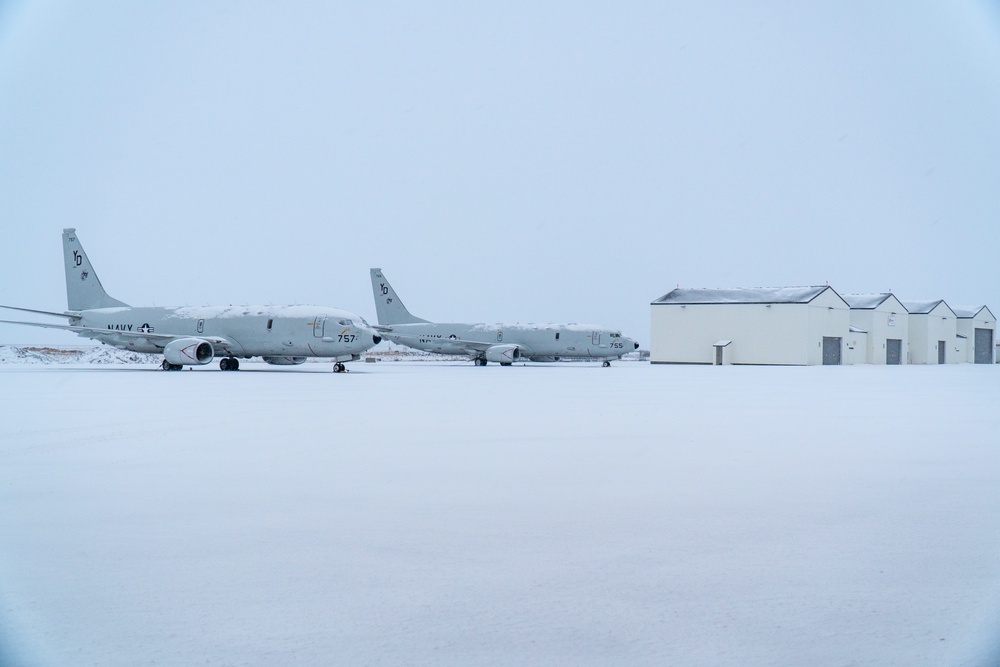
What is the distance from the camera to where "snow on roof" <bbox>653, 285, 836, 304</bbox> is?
2544 inches

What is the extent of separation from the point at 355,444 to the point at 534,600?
7678mm

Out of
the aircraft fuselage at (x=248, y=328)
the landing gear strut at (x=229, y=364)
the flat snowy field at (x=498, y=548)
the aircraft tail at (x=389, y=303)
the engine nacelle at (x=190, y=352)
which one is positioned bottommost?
the flat snowy field at (x=498, y=548)

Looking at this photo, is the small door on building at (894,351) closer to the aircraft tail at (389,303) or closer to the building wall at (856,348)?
the building wall at (856,348)

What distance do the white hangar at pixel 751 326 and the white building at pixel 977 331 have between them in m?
23.5

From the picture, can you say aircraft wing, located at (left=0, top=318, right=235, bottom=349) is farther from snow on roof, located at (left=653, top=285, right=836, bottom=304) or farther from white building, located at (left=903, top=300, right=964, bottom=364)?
white building, located at (left=903, top=300, right=964, bottom=364)

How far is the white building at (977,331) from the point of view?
3364 inches

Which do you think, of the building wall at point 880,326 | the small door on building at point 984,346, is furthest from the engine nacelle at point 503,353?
the small door on building at point 984,346

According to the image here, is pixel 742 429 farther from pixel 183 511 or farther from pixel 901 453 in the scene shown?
pixel 183 511

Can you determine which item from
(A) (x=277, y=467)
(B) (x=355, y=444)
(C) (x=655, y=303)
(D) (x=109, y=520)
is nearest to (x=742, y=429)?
(B) (x=355, y=444)

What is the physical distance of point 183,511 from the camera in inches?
298

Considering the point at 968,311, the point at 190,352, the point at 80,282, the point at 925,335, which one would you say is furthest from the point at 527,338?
the point at 968,311

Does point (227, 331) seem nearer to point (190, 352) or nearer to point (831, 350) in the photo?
point (190, 352)

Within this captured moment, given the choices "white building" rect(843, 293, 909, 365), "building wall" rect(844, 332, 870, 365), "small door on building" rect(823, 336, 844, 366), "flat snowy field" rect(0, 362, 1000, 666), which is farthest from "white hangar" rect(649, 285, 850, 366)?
"flat snowy field" rect(0, 362, 1000, 666)

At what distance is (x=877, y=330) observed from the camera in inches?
2844
